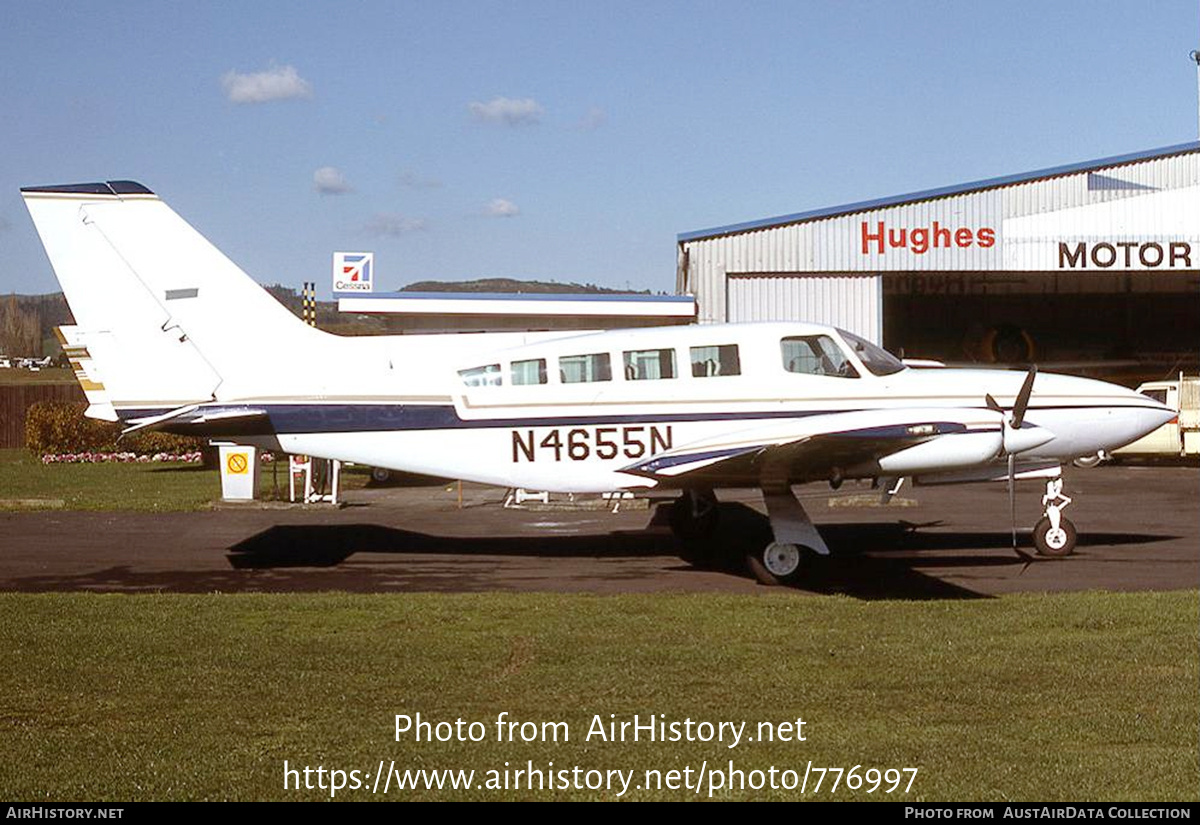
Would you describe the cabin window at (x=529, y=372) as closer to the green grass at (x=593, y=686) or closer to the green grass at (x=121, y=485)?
the green grass at (x=593, y=686)

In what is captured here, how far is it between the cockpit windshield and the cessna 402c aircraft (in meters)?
0.02

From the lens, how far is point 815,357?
15.0 m

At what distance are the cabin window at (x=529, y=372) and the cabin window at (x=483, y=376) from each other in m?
0.18

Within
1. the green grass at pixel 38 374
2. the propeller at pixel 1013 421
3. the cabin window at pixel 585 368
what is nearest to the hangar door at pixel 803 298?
the cabin window at pixel 585 368

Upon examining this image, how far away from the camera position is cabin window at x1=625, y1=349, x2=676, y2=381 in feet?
49.1

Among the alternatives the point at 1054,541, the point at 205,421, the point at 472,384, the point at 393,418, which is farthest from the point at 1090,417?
the point at 205,421

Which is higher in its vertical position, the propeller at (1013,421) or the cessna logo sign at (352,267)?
the cessna logo sign at (352,267)

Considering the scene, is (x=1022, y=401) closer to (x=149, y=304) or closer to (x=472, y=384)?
(x=472, y=384)

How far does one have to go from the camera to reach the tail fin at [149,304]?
587 inches

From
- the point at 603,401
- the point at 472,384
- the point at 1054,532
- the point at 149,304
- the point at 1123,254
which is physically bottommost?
the point at 1054,532

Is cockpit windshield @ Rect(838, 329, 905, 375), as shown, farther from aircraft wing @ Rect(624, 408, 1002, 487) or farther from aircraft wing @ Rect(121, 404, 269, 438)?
aircraft wing @ Rect(121, 404, 269, 438)

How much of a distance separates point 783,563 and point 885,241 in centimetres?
1956

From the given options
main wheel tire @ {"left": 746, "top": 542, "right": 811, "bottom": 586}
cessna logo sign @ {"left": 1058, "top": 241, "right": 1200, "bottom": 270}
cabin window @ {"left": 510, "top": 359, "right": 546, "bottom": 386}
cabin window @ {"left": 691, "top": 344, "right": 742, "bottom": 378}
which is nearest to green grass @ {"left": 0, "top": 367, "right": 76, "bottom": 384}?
cessna logo sign @ {"left": 1058, "top": 241, "right": 1200, "bottom": 270}
